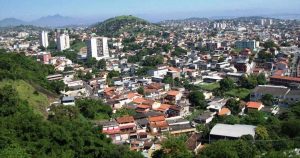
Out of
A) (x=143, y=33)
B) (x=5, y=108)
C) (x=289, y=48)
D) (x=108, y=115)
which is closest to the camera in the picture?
(x=5, y=108)

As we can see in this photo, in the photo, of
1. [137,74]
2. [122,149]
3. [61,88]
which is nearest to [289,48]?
[137,74]

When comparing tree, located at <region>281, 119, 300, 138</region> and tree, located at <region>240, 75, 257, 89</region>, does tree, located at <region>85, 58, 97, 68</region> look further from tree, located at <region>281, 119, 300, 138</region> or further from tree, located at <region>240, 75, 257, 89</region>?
tree, located at <region>281, 119, 300, 138</region>

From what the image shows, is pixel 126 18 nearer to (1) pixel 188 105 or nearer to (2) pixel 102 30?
(2) pixel 102 30

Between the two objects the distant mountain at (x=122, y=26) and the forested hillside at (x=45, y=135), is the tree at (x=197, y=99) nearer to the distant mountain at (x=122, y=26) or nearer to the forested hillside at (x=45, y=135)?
the forested hillside at (x=45, y=135)

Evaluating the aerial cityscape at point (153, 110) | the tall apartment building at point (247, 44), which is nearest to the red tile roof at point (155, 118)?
the aerial cityscape at point (153, 110)

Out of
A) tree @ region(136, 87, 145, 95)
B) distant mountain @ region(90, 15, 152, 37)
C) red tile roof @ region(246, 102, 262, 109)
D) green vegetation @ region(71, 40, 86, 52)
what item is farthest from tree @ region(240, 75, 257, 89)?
distant mountain @ region(90, 15, 152, 37)

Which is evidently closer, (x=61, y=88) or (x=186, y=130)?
(x=186, y=130)

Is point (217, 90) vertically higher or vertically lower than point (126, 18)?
lower
